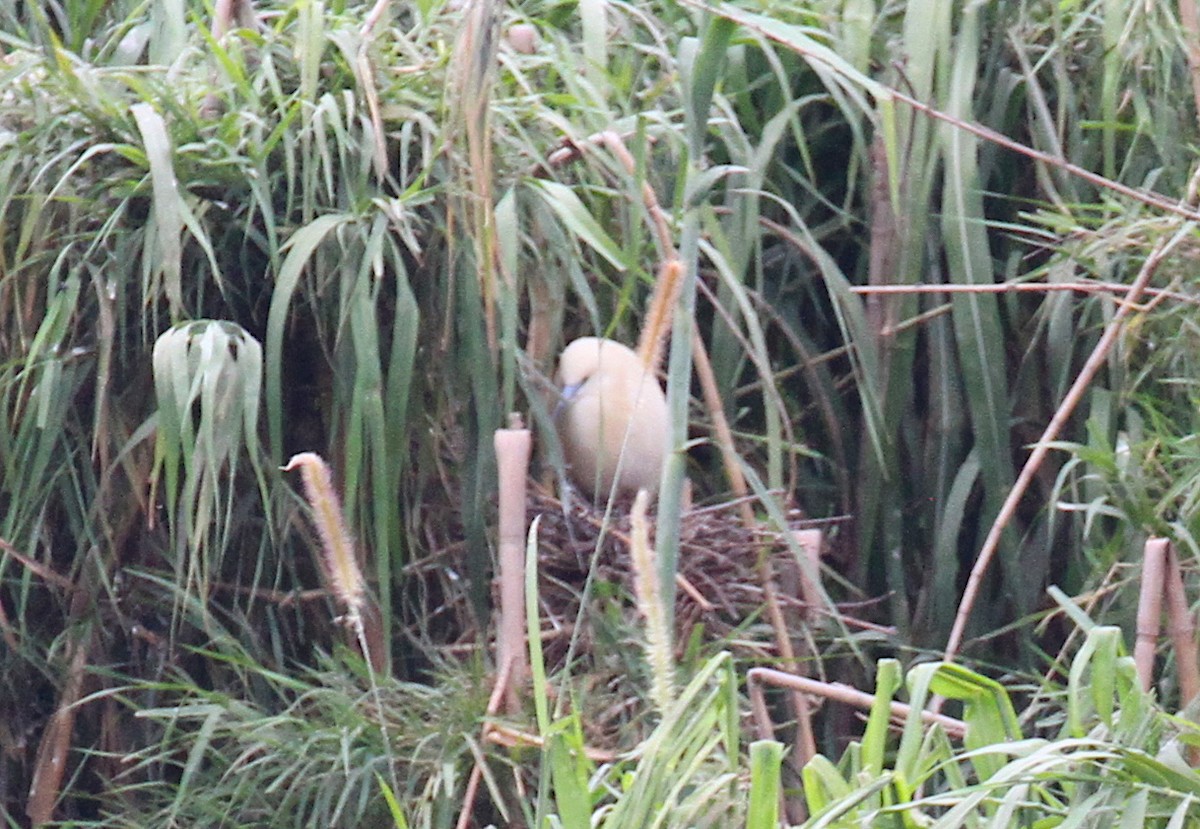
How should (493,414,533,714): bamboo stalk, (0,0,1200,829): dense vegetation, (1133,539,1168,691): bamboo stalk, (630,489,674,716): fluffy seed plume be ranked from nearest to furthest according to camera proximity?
(630,489,674,716): fluffy seed plume < (1133,539,1168,691): bamboo stalk < (493,414,533,714): bamboo stalk < (0,0,1200,829): dense vegetation

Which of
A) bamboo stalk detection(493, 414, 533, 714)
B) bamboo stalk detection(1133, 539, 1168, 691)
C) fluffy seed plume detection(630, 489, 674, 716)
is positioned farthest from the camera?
bamboo stalk detection(493, 414, 533, 714)

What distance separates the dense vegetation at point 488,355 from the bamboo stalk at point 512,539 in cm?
7

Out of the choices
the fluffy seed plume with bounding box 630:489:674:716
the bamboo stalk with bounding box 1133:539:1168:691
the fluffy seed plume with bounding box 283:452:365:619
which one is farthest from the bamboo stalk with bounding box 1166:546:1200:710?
the fluffy seed plume with bounding box 283:452:365:619

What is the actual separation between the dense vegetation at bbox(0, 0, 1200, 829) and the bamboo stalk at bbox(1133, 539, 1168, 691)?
0.42ft

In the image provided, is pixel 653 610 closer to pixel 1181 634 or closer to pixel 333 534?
pixel 333 534

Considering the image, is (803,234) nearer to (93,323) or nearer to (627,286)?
(627,286)

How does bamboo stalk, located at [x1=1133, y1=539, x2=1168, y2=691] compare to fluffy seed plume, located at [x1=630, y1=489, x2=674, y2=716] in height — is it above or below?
below

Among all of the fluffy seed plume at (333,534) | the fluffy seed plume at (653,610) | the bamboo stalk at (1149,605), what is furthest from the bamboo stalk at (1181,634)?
the fluffy seed plume at (333,534)

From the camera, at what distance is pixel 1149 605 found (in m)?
1.08

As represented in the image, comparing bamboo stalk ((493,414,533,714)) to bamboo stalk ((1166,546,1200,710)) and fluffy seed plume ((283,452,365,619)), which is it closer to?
fluffy seed plume ((283,452,365,619))

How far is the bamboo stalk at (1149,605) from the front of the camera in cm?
107

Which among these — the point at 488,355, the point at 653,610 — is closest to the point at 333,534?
the point at 653,610

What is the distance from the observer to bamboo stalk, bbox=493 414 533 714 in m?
1.20

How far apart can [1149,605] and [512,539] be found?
16.9 inches
